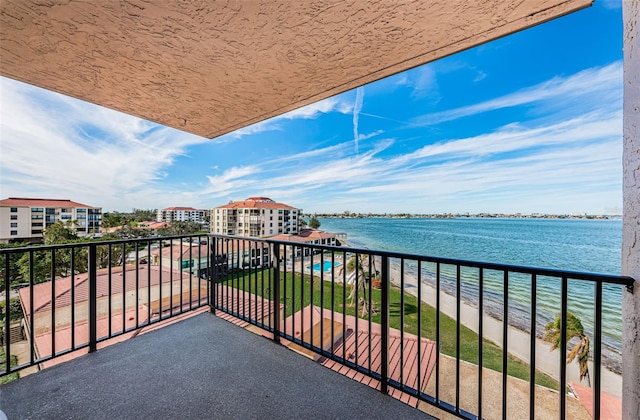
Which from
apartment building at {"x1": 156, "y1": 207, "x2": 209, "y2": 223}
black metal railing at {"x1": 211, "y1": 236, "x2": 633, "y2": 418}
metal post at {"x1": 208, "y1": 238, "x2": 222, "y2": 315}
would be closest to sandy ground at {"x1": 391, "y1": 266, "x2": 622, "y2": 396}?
black metal railing at {"x1": 211, "y1": 236, "x2": 633, "y2": 418}

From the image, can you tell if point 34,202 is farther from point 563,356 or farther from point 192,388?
point 563,356

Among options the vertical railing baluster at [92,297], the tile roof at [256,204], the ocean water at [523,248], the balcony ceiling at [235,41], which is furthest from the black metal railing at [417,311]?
the tile roof at [256,204]

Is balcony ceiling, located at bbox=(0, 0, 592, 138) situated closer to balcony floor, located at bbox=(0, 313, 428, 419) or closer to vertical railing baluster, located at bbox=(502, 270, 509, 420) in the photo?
vertical railing baluster, located at bbox=(502, 270, 509, 420)

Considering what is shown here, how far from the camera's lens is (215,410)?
1426 millimetres

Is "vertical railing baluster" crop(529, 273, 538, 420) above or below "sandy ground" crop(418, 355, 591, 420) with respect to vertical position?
above

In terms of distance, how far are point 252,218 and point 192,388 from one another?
95.2ft

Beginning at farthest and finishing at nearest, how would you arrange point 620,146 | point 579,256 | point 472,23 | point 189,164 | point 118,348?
point 189,164
point 579,256
point 118,348
point 472,23
point 620,146

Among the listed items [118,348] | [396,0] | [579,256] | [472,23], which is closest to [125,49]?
[396,0]

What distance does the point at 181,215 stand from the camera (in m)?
47.8

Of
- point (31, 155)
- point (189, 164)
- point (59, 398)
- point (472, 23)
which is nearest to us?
point (472, 23)

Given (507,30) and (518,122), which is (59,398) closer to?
(507,30)

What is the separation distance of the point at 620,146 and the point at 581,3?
33.5 inches

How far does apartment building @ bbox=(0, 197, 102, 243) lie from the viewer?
10485 mm

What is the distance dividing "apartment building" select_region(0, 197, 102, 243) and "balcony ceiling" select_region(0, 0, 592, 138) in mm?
13276
